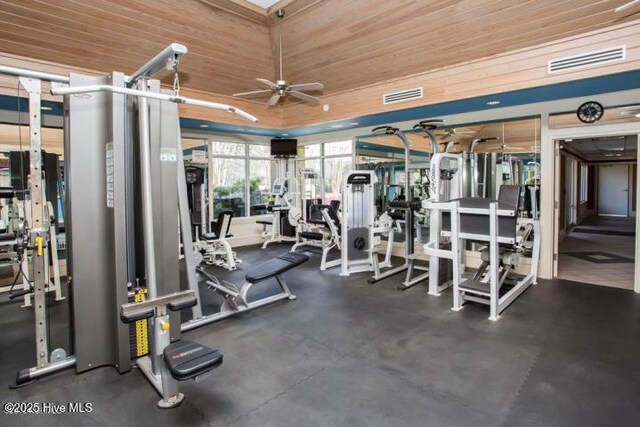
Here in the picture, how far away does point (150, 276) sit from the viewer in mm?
1998

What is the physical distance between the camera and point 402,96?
5.21 meters

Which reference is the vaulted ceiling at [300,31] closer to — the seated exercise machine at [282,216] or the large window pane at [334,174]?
the large window pane at [334,174]

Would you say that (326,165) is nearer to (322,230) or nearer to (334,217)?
(322,230)

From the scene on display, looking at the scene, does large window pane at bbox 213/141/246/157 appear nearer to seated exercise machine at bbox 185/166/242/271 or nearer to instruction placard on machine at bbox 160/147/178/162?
seated exercise machine at bbox 185/166/242/271

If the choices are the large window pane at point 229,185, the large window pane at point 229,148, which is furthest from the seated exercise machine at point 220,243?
the large window pane at point 229,148

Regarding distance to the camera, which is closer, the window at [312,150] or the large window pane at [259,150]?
the window at [312,150]

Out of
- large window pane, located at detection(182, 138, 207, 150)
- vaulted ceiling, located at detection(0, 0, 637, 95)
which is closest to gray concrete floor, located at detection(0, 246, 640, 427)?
vaulted ceiling, located at detection(0, 0, 637, 95)

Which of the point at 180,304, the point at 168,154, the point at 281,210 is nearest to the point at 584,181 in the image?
the point at 281,210

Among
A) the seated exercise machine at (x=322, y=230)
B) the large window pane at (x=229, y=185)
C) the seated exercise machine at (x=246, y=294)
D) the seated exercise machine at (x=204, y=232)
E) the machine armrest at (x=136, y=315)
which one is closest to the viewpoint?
the machine armrest at (x=136, y=315)

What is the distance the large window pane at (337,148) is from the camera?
7.54 m

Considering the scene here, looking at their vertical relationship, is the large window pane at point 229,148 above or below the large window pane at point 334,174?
above

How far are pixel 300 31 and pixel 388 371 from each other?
14.2 feet

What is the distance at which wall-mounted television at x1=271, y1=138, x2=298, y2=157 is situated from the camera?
319 inches

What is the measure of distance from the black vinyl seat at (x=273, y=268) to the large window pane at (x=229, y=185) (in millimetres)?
3959
